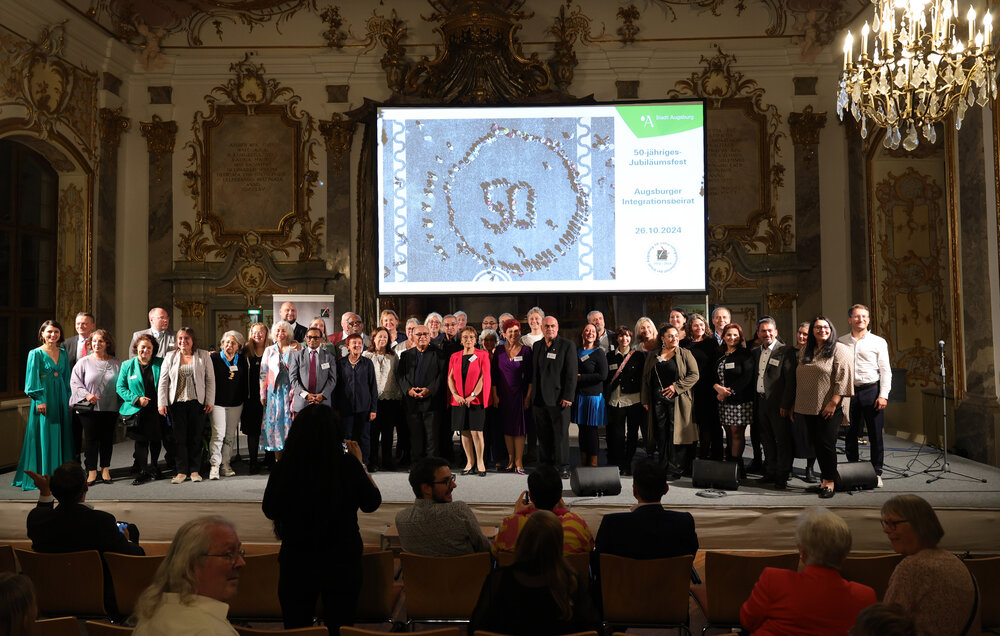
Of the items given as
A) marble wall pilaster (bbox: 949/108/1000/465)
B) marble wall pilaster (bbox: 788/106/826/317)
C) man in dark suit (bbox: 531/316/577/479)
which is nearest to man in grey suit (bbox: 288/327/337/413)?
man in dark suit (bbox: 531/316/577/479)

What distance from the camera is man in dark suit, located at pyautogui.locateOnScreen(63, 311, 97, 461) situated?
6.64m

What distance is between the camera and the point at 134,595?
11.3 feet

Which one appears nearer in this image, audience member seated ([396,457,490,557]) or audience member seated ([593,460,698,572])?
audience member seated ([593,460,698,572])

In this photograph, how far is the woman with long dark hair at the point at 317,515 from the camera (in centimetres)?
292

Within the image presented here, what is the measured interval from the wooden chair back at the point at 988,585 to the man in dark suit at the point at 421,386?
437 centimetres

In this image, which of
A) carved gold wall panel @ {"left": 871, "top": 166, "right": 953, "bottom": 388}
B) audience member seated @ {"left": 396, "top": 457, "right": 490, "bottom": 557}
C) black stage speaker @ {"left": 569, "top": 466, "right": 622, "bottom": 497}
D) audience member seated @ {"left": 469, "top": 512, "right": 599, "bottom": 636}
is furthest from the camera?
carved gold wall panel @ {"left": 871, "top": 166, "right": 953, "bottom": 388}

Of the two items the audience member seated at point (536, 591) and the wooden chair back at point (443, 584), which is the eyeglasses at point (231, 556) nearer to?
the audience member seated at point (536, 591)

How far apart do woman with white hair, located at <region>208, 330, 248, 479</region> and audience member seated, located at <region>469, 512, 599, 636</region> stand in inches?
185

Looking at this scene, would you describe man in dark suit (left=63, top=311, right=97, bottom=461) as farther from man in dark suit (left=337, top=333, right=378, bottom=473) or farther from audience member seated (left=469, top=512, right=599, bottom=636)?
audience member seated (left=469, top=512, right=599, bottom=636)

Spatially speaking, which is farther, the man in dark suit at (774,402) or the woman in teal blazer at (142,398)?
the woman in teal blazer at (142,398)

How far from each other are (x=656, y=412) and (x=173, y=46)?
7650mm

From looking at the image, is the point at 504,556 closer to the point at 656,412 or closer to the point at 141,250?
the point at 656,412

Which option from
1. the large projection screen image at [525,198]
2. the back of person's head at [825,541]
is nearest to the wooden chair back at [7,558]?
the back of person's head at [825,541]

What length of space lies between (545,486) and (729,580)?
859mm
